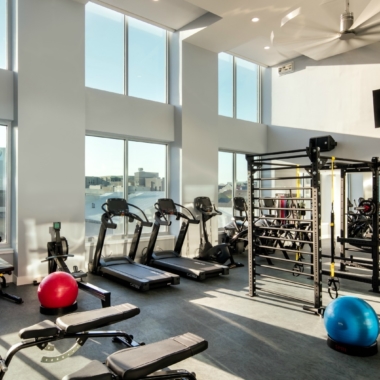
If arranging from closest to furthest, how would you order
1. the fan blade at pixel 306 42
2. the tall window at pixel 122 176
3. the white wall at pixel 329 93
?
1. the fan blade at pixel 306 42
2. the tall window at pixel 122 176
3. the white wall at pixel 329 93

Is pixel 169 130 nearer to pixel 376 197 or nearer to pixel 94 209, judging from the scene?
pixel 94 209

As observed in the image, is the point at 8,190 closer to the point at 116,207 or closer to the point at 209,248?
the point at 116,207

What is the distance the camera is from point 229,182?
9.50 meters

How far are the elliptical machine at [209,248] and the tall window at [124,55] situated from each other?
2.58m

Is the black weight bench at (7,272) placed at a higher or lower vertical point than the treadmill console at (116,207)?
lower

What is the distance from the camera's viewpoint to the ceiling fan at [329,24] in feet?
13.5

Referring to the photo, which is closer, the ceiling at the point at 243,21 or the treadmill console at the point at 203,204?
the ceiling at the point at 243,21

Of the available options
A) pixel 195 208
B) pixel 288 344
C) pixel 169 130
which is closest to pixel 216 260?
pixel 195 208

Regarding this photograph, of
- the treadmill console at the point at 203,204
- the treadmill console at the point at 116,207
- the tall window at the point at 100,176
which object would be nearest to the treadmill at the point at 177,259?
the treadmill console at the point at 203,204

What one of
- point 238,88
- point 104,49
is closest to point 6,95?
point 104,49

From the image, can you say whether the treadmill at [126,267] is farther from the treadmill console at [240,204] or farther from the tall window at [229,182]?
the tall window at [229,182]

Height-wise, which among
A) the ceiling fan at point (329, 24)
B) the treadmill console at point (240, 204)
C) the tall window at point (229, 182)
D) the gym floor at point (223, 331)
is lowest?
the gym floor at point (223, 331)

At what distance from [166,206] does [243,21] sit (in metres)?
3.97

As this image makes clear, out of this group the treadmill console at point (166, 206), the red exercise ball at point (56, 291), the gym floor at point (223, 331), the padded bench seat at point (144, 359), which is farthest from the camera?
the treadmill console at point (166, 206)
